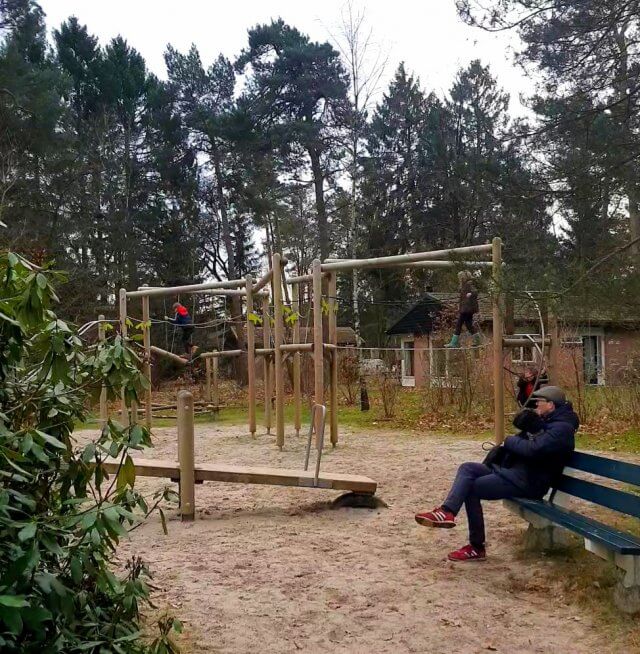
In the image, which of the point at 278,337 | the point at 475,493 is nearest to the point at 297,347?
the point at 278,337

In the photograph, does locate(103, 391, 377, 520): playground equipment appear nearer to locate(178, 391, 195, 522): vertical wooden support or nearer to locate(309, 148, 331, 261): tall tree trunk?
locate(178, 391, 195, 522): vertical wooden support

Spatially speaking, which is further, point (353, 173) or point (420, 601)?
point (353, 173)

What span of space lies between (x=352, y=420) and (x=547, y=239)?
8.35 metres

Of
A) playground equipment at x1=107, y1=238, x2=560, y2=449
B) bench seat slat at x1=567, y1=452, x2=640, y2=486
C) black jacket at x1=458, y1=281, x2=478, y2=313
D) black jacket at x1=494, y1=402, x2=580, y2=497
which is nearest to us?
bench seat slat at x1=567, y1=452, x2=640, y2=486

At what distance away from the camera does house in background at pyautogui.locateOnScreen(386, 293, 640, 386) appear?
600 cm

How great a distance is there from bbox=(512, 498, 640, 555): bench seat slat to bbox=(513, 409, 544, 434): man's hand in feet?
1.46

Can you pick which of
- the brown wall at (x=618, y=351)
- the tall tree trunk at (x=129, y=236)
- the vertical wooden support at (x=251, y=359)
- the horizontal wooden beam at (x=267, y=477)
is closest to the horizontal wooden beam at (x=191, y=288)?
the vertical wooden support at (x=251, y=359)

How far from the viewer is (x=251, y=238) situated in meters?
29.8

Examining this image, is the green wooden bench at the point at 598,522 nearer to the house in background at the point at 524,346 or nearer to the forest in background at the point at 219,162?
the house in background at the point at 524,346

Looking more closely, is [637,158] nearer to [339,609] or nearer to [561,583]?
[561,583]

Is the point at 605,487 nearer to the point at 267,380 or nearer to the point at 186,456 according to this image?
the point at 186,456

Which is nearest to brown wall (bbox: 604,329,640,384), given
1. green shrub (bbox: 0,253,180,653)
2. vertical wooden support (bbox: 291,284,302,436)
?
vertical wooden support (bbox: 291,284,302,436)

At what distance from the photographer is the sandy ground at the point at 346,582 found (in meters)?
3.56

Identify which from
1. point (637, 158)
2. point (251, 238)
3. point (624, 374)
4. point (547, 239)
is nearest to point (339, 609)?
point (547, 239)
